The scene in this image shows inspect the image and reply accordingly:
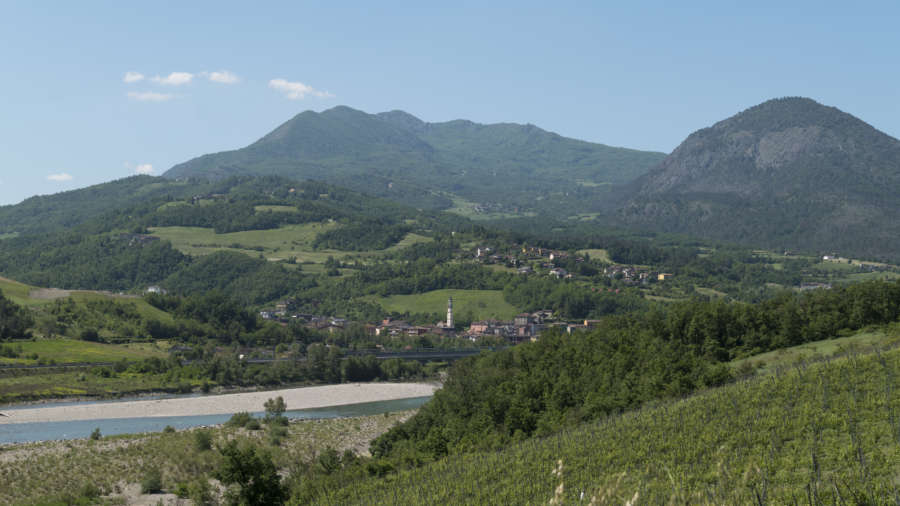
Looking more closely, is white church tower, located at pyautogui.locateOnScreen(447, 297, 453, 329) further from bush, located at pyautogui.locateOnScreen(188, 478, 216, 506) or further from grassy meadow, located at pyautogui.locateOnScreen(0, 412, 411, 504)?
bush, located at pyautogui.locateOnScreen(188, 478, 216, 506)

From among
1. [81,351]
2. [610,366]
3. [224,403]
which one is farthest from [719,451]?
[81,351]

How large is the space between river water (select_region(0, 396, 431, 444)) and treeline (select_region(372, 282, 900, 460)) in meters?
21.3

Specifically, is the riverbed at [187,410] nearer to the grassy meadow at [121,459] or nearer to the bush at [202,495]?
the grassy meadow at [121,459]

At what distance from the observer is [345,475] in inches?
1884

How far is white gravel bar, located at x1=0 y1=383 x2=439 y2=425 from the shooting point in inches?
3371

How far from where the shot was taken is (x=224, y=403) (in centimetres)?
10200

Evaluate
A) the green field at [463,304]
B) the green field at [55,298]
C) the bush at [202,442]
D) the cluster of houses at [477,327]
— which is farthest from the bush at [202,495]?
the green field at [463,304]

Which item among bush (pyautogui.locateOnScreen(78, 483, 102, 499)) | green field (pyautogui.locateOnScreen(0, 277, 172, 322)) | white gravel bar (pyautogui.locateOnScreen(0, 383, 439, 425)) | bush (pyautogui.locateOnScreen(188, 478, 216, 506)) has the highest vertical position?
green field (pyautogui.locateOnScreen(0, 277, 172, 322))

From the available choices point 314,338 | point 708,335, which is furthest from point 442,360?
point 708,335

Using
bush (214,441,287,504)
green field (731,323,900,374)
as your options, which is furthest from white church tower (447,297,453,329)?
bush (214,441,287,504)

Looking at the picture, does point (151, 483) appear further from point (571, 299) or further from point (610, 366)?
point (571, 299)

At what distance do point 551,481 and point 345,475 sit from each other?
1863cm

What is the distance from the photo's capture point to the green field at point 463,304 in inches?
7224

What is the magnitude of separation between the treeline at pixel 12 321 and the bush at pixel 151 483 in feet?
258
